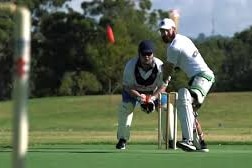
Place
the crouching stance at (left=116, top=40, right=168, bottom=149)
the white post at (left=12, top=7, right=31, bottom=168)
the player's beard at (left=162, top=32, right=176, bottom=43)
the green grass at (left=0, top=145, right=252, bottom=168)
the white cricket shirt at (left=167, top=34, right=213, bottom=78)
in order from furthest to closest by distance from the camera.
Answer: the crouching stance at (left=116, top=40, right=168, bottom=149), the player's beard at (left=162, top=32, right=176, bottom=43), the white cricket shirt at (left=167, top=34, right=213, bottom=78), the green grass at (left=0, top=145, right=252, bottom=168), the white post at (left=12, top=7, right=31, bottom=168)

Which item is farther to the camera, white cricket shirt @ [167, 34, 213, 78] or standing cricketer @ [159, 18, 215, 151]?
white cricket shirt @ [167, 34, 213, 78]

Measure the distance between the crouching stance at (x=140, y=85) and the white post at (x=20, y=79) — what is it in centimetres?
769

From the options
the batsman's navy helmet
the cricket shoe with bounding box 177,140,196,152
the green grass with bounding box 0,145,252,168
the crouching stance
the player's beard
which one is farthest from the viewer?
the crouching stance

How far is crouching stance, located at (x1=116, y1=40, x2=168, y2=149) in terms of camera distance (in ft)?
38.9

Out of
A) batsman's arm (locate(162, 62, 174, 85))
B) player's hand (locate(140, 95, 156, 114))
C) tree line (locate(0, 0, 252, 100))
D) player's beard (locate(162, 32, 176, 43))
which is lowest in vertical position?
player's hand (locate(140, 95, 156, 114))

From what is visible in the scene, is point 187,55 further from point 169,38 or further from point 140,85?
point 140,85

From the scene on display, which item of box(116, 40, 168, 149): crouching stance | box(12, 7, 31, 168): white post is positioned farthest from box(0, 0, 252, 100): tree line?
box(12, 7, 31, 168): white post

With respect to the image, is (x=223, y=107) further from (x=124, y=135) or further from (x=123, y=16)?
(x=124, y=135)

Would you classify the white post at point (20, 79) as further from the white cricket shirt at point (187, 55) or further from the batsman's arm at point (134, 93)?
the batsman's arm at point (134, 93)

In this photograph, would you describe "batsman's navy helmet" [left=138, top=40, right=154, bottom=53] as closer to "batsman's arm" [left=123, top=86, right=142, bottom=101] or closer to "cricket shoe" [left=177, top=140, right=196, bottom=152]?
"batsman's arm" [left=123, top=86, right=142, bottom=101]

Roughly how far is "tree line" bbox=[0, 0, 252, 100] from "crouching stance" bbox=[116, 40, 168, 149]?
58.4m

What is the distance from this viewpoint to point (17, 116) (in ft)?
13.4

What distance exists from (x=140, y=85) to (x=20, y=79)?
8013 millimetres

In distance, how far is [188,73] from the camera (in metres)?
10.4
